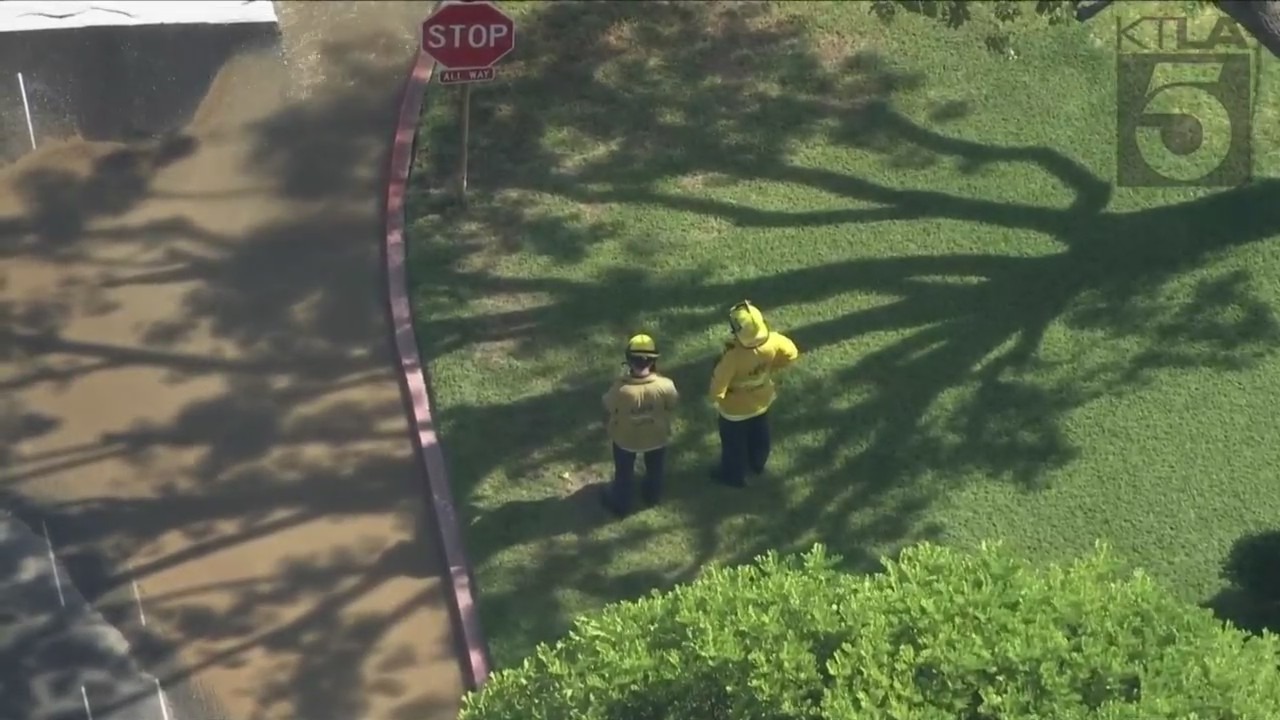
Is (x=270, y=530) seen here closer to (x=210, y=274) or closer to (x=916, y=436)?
(x=210, y=274)

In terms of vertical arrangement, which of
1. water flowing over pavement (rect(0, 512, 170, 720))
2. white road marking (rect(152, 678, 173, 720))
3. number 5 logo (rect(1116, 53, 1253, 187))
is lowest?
white road marking (rect(152, 678, 173, 720))

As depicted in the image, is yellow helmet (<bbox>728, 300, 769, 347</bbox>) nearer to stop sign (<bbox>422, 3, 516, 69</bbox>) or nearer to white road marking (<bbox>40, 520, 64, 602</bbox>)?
stop sign (<bbox>422, 3, 516, 69</bbox>)

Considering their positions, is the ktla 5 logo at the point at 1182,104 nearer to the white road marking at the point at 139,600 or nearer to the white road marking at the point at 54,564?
the white road marking at the point at 139,600

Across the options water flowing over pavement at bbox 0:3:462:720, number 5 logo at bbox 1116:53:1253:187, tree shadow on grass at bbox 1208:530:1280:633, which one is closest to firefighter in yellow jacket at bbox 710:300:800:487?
water flowing over pavement at bbox 0:3:462:720

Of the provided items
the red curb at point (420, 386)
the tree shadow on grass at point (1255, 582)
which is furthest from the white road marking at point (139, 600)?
the tree shadow on grass at point (1255, 582)

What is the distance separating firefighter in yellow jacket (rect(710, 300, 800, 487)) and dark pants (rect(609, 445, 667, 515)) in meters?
0.39

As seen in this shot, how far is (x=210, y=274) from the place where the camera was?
11.0 m

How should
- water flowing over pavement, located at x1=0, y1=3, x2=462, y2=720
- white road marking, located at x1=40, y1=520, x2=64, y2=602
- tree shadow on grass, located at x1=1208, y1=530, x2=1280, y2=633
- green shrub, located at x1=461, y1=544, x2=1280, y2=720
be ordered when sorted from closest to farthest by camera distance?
green shrub, located at x1=461, y1=544, x2=1280, y2=720, tree shadow on grass, located at x1=1208, y1=530, x2=1280, y2=633, water flowing over pavement, located at x1=0, y1=3, x2=462, y2=720, white road marking, located at x1=40, y1=520, x2=64, y2=602

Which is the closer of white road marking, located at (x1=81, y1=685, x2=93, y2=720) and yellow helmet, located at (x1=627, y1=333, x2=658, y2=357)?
yellow helmet, located at (x1=627, y1=333, x2=658, y2=357)

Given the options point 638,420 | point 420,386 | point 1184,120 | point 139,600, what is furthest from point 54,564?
point 1184,120

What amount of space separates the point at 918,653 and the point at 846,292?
16.2ft

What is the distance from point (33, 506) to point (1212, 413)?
7.12 meters

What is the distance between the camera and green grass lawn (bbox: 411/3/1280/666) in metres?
9.70

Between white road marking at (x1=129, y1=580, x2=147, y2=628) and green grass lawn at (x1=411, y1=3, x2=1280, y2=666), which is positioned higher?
green grass lawn at (x1=411, y1=3, x2=1280, y2=666)
